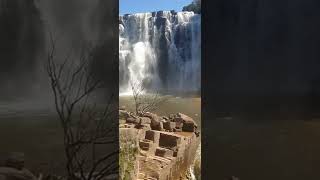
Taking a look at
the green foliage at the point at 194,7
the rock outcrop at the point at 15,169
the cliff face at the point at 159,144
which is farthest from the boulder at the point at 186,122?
the rock outcrop at the point at 15,169

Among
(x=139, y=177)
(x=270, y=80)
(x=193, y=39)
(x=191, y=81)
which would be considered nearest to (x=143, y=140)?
(x=139, y=177)

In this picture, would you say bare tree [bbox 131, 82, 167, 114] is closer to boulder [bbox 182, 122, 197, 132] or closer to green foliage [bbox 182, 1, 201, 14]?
boulder [bbox 182, 122, 197, 132]

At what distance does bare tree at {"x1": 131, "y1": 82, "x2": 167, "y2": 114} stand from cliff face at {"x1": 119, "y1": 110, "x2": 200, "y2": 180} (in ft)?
0.22

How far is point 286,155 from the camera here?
371 centimetres

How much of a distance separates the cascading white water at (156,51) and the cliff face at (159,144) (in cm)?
30

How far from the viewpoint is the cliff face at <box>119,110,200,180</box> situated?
4328 mm

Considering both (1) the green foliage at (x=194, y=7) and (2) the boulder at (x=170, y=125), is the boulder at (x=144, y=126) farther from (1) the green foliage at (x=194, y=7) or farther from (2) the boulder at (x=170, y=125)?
(1) the green foliage at (x=194, y=7)

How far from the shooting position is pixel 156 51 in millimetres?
4422

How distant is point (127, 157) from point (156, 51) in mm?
1018

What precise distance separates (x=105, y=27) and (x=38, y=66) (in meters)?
0.67

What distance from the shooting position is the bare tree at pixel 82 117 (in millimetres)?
3917

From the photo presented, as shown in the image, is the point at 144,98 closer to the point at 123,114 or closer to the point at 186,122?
the point at 123,114

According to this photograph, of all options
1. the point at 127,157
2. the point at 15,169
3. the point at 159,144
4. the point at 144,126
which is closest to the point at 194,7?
the point at 144,126

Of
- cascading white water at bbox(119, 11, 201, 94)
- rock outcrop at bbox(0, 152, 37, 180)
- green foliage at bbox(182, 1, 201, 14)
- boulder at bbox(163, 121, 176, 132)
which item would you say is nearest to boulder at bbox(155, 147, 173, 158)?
boulder at bbox(163, 121, 176, 132)
